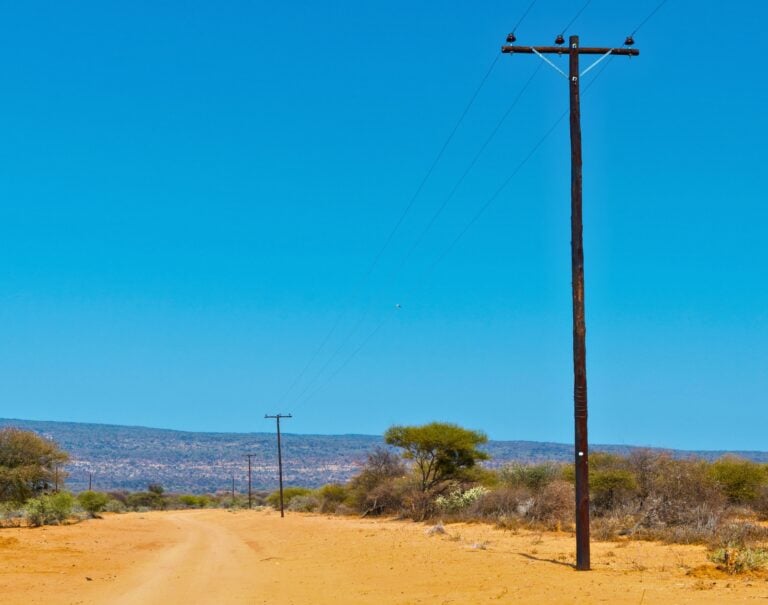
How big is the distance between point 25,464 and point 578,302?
Answer: 4501 centimetres

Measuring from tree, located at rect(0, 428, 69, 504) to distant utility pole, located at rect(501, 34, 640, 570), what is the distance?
43.7m

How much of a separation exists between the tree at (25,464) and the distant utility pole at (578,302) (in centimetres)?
4374

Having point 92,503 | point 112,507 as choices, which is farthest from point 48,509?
point 112,507

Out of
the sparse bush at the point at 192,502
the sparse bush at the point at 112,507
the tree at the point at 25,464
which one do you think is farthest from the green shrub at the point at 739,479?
the sparse bush at the point at 192,502

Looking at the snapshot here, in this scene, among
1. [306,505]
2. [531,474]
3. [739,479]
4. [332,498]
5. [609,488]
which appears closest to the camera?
[609,488]

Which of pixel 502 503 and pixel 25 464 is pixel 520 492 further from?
pixel 25 464

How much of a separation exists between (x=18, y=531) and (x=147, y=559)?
55.7ft

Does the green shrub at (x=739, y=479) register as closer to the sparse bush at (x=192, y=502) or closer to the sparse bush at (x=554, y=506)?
the sparse bush at (x=554, y=506)

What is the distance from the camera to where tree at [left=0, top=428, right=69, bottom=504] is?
181ft

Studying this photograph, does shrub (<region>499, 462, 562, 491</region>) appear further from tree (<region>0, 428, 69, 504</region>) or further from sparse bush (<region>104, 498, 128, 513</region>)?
sparse bush (<region>104, 498, 128, 513</region>)

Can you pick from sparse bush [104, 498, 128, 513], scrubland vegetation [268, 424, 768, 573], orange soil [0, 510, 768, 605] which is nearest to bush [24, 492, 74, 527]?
orange soil [0, 510, 768, 605]

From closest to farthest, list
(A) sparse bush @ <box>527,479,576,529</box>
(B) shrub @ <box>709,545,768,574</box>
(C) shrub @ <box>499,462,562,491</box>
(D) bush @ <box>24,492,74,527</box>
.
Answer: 1. (B) shrub @ <box>709,545,768,574</box>
2. (A) sparse bush @ <box>527,479,576,529</box>
3. (C) shrub @ <box>499,462,562,491</box>
4. (D) bush @ <box>24,492,74,527</box>

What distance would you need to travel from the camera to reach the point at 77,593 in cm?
1980

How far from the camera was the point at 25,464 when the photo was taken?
56.0 m
